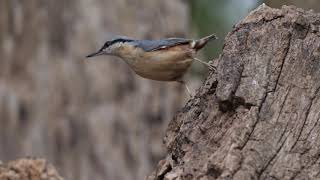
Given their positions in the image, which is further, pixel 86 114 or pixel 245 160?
pixel 86 114

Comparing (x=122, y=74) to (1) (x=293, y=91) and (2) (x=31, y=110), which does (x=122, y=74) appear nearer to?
(2) (x=31, y=110)

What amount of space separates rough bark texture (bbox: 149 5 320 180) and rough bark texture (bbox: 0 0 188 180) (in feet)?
14.9

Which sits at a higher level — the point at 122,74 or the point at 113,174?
the point at 122,74

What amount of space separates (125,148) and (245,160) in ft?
17.3

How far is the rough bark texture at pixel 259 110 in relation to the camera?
127 inches

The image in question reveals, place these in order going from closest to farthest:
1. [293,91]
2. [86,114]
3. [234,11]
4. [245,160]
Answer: [245,160], [293,91], [86,114], [234,11]

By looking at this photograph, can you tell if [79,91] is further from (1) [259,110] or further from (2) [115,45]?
(1) [259,110]

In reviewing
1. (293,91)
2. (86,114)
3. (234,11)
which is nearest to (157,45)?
(293,91)

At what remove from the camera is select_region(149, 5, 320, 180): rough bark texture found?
324 cm

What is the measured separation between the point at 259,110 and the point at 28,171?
168 cm

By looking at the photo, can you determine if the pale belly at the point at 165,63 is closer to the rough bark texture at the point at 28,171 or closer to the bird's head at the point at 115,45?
the bird's head at the point at 115,45

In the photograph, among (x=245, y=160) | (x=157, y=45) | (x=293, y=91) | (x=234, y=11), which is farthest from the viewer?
(x=234, y=11)

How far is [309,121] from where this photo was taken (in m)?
3.41

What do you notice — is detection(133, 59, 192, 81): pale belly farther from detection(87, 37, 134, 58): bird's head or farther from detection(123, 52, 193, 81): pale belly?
detection(87, 37, 134, 58): bird's head
